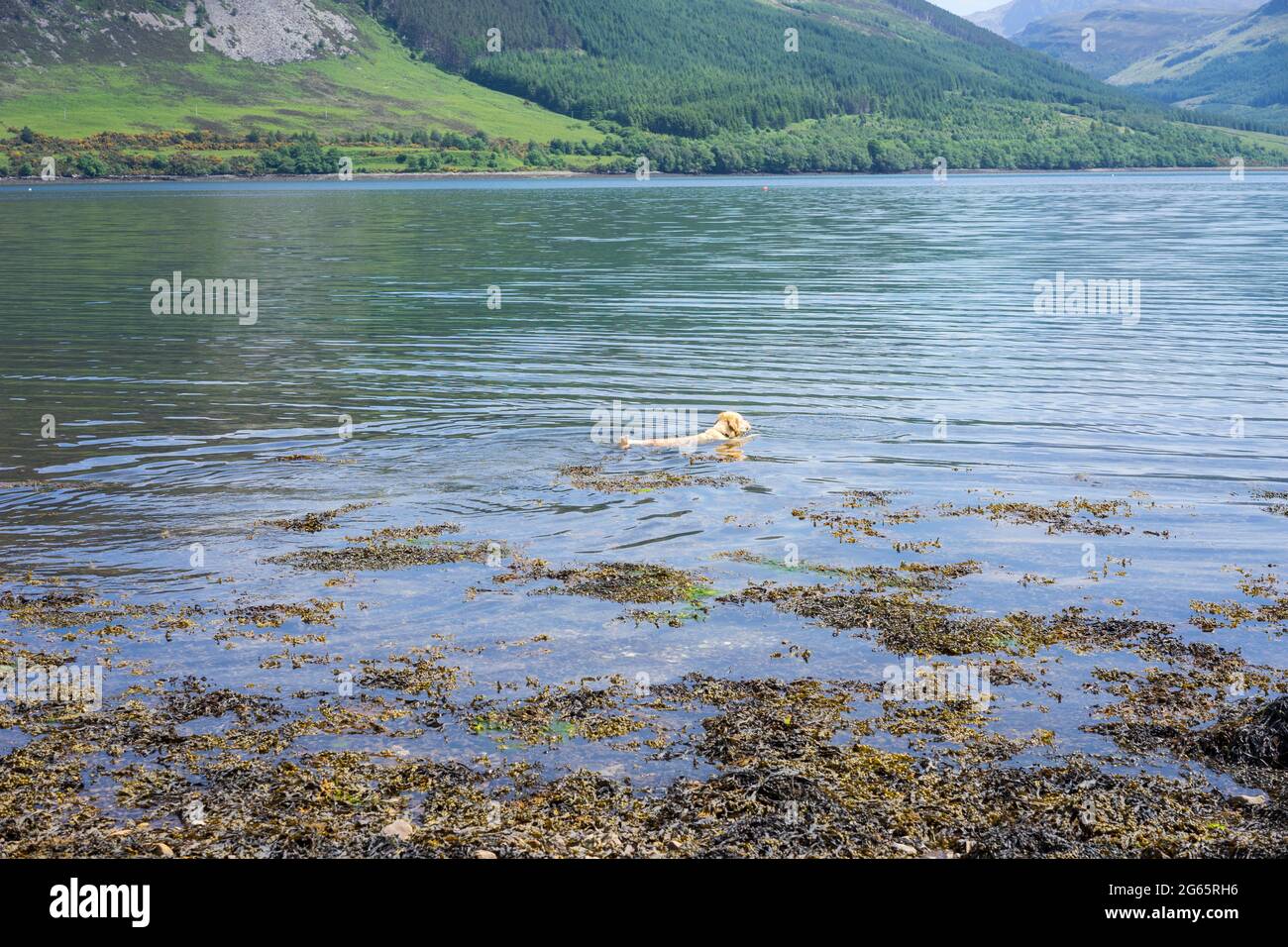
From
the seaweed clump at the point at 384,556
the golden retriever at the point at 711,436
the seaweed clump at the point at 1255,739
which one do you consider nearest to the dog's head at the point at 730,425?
the golden retriever at the point at 711,436

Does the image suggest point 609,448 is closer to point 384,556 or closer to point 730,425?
point 730,425

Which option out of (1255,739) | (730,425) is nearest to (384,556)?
(730,425)

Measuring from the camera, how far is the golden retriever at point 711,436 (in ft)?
82.2

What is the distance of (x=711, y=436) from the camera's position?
25.6m

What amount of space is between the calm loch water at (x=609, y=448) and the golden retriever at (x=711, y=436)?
457 millimetres

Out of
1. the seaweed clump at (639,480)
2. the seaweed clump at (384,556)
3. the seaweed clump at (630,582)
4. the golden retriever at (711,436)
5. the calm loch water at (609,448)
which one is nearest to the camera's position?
the calm loch water at (609,448)

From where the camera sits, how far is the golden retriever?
25.1m

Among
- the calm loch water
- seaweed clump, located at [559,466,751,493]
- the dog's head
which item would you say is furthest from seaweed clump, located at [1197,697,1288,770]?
the dog's head

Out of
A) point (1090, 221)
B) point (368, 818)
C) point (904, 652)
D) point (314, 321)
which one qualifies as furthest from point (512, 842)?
point (1090, 221)

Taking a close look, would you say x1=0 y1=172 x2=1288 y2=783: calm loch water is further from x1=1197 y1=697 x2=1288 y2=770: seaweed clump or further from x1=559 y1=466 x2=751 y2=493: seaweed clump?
x1=1197 y1=697 x2=1288 y2=770: seaweed clump

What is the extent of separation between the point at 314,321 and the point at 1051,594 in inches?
1428

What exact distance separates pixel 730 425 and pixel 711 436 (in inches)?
21.5

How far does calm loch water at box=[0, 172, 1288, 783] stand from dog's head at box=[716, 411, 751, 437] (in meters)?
0.43

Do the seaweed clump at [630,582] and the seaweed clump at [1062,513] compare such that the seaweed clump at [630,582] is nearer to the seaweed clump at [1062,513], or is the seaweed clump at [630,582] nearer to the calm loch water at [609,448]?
the calm loch water at [609,448]
